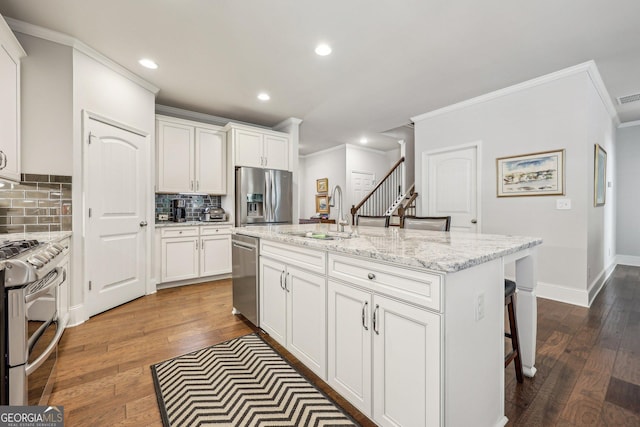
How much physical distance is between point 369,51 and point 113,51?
2.51m

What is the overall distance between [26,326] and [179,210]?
3.22 m

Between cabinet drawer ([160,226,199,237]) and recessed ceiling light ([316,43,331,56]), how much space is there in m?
2.78

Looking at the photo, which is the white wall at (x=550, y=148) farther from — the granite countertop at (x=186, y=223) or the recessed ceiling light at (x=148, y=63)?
the recessed ceiling light at (x=148, y=63)

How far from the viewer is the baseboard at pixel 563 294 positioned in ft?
9.81

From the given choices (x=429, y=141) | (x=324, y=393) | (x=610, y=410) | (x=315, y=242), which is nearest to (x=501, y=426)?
(x=610, y=410)

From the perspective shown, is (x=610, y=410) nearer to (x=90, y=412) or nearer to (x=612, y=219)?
(x=90, y=412)

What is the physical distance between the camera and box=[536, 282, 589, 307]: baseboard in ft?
9.81

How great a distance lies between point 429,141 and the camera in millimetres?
4395

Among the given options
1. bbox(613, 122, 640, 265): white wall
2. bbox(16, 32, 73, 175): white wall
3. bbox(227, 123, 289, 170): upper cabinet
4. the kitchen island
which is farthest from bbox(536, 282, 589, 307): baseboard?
bbox(16, 32, 73, 175): white wall

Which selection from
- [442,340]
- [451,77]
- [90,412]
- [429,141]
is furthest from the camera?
[429,141]

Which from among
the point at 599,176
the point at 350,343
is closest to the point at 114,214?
the point at 350,343

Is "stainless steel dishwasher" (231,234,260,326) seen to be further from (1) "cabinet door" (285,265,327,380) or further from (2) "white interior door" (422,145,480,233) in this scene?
(2) "white interior door" (422,145,480,233)

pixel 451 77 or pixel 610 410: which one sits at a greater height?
pixel 451 77

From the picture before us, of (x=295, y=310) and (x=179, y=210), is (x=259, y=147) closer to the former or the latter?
(x=179, y=210)
